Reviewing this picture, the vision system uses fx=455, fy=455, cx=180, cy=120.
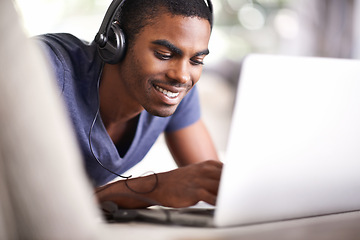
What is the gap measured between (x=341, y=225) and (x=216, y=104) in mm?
3272

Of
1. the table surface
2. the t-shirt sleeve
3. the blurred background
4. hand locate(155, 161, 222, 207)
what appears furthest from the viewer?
the blurred background

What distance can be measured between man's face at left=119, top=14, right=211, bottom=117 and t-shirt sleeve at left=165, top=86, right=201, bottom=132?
0.88 ft

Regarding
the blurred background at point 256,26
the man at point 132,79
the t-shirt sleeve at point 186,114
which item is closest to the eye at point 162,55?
the man at point 132,79

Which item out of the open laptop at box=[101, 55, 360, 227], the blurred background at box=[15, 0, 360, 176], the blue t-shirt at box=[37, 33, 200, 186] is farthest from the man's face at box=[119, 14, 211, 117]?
the blurred background at box=[15, 0, 360, 176]

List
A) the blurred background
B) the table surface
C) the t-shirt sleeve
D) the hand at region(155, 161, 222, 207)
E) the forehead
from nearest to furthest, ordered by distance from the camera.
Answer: the table surface → the hand at region(155, 161, 222, 207) → the forehead → the t-shirt sleeve → the blurred background

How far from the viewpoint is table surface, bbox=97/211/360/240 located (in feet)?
1.86

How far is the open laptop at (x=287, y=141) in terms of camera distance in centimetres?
59

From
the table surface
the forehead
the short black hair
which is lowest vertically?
the table surface

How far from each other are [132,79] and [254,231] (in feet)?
1.87

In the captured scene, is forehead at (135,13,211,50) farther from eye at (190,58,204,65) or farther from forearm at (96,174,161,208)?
forearm at (96,174,161,208)

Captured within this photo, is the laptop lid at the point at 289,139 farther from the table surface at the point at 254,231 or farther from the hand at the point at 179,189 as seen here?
the hand at the point at 179,189

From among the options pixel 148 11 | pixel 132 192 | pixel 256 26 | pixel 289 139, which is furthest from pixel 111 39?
pixel 256 26

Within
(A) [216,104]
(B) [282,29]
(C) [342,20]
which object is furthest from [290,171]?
(B) [282,29]

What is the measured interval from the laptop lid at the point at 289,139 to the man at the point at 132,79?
0.25 m
